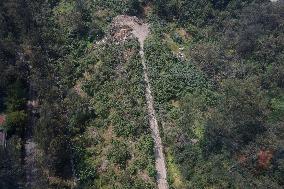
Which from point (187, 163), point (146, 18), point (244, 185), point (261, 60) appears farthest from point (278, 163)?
point (146, 18)

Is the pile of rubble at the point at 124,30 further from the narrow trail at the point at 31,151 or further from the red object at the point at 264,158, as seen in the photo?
the red object at the point at 264,158

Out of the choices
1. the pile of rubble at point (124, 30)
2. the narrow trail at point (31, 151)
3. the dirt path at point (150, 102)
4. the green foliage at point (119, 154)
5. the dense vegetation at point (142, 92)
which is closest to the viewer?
the dense vegetation at point (142, 92)

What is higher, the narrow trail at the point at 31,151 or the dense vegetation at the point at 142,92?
the dense vegetation at the point at 142,92

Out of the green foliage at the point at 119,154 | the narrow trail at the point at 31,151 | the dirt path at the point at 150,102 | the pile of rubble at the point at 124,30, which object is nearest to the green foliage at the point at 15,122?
the narrow trail at the point at 31,151

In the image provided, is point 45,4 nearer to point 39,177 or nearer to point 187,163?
point 39,177

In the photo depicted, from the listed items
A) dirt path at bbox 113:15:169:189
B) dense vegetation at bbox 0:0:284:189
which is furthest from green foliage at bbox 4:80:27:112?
dirt path at bbox 113:15:169:189

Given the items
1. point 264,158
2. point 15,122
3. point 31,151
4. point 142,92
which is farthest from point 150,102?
point 15,122

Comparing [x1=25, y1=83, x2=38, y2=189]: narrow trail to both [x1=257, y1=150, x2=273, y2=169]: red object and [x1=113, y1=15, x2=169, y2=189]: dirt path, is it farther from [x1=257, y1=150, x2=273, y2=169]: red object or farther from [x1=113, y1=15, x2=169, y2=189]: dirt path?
[x1=257, y1=150, x2=273, y2=169]: red object

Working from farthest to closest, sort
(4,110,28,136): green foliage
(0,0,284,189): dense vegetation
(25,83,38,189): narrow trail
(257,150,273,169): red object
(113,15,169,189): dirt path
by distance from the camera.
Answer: (4,110,28,136): green foliage < (25,83,38,189): narrow trail < (113,15,169,189): dirt path < (0,0,284,189): dense vegetation < (257,150,273,169): red object
